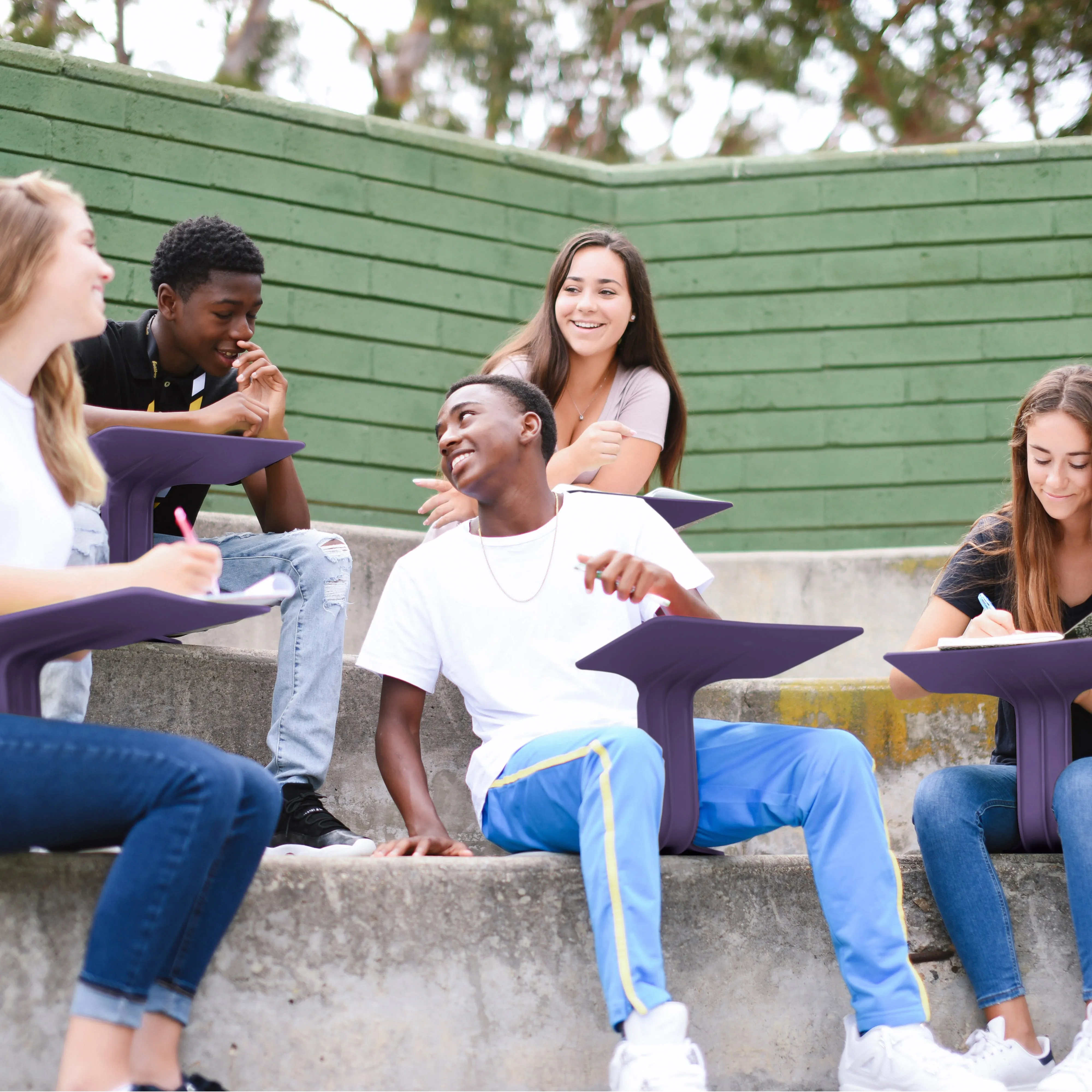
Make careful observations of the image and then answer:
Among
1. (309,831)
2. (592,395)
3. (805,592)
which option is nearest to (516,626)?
(309,831)

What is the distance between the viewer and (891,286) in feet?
16.7

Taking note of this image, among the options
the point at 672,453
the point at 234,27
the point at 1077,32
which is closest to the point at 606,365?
the point at 672,453

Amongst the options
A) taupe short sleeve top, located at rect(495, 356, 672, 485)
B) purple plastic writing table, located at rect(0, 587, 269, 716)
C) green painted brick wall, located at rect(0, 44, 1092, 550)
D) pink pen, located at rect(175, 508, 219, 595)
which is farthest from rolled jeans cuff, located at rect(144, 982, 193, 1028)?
green painted brick wall, located at rect(0, 44, 1092, 550)

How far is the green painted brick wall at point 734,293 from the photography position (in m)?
4.75

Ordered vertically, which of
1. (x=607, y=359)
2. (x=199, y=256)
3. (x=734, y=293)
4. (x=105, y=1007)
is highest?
(x=734, y=293)

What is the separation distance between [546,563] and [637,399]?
104 cm

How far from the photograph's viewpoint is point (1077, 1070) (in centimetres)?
197

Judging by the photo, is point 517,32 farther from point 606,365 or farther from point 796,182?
point 606,365

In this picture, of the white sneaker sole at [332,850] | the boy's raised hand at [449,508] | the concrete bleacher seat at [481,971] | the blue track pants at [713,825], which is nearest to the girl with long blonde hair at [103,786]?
the concrete bleacher seat at [481,971]

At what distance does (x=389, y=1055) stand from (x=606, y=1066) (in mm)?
338

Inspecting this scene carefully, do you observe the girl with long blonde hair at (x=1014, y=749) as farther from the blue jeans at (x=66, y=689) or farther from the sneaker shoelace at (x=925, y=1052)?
the blue jeans at (x=66, y=689)

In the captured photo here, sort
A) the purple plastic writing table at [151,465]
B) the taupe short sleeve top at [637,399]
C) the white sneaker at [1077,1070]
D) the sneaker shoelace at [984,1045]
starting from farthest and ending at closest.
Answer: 1. the taupe short sleeve top at [637,399]
2. the purple plastic writing table at [151,465]
3. the sneaker shoelace at [984,1045]
4. the white sneaker at [1077,1070]

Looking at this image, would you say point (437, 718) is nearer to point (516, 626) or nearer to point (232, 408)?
point (516, 626)

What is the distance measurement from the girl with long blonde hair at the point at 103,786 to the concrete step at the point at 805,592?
180 centimetres
